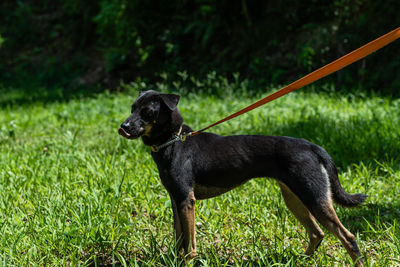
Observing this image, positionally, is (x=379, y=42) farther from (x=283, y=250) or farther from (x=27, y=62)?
(x=27, y=62)

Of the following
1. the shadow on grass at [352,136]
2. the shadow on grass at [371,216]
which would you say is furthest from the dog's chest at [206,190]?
the shadow on grass at [352,136]

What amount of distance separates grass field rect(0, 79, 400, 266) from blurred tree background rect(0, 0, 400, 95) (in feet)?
9.02

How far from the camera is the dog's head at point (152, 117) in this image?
108 inches

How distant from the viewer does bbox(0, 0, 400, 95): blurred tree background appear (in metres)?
8.74

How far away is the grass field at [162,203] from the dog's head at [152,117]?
838 mm

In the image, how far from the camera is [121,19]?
12445 millimetres

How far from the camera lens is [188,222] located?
110 inches

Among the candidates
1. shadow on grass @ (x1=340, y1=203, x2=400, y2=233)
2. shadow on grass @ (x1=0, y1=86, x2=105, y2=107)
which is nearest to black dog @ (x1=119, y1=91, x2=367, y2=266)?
shadow on grass @ (x1=340, y1=203, x2=400, y2=233)

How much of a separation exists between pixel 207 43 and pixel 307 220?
9.54 meters

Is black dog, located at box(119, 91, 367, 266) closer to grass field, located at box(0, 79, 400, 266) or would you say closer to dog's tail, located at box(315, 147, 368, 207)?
dog's tail, located at box(315, 147, 368, 207)

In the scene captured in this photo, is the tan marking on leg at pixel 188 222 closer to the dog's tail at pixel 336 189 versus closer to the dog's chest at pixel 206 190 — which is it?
the dog's chest at pixel 206 190

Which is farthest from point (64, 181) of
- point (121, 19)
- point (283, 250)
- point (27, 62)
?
point (27, 62)

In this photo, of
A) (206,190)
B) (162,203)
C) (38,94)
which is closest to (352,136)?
(162,203)

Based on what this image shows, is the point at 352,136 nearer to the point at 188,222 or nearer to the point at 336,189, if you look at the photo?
the point at 336,189
